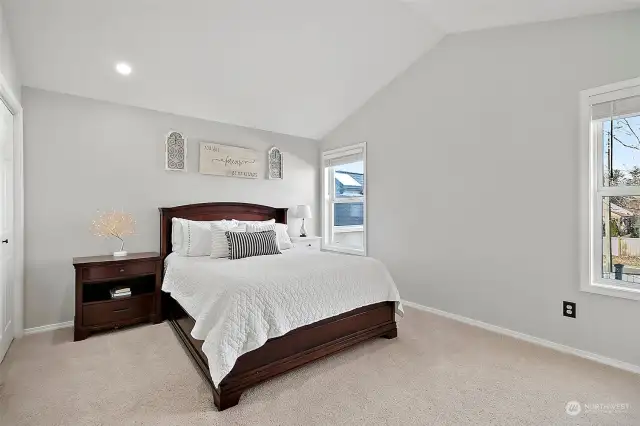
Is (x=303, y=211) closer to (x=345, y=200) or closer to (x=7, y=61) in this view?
(x=345, y=200)

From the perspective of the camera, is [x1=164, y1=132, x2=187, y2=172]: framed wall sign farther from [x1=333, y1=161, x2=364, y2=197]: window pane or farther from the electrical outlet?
the electrical outlet

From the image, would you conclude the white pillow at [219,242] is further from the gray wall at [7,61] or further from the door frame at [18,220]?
the gray wall at [7,61]

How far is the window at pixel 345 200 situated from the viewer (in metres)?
4.64

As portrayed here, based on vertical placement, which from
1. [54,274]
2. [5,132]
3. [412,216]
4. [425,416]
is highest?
[5,132]

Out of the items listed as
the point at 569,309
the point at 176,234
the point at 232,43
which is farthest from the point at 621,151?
the point at 176,234

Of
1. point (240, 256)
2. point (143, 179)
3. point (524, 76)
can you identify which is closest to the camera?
point (524, 76)

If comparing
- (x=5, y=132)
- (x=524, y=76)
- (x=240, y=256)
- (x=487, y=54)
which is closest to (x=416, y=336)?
(x=240, y=256)

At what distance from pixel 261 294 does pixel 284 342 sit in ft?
1.35

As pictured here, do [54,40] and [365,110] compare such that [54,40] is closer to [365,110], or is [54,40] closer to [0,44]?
[0,44]

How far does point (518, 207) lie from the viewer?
9.75 ft

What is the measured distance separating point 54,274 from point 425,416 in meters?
3.52

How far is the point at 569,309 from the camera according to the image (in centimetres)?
268

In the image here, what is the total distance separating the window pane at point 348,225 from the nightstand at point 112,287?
266cm

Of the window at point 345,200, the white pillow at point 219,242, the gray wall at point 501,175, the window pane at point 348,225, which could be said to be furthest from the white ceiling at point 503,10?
the white pillow at point 219,242
